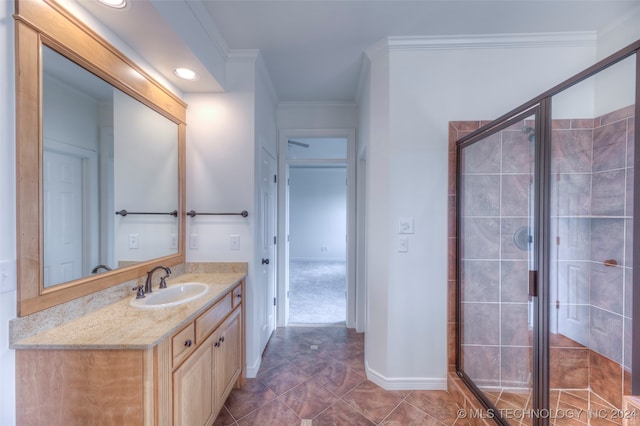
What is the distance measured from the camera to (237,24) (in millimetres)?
1890

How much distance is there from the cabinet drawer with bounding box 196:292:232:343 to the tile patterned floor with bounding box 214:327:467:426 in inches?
27.3

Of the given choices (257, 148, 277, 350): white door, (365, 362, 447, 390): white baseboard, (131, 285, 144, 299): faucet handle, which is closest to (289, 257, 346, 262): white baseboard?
(257, 148, 277, 350): white door

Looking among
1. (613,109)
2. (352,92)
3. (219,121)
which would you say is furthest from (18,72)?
(613,109)

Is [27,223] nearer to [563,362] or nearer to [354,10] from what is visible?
[354,10]

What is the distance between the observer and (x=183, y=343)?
126cm

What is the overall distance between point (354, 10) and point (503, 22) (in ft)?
3.54

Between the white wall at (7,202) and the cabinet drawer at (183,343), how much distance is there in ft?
1.77

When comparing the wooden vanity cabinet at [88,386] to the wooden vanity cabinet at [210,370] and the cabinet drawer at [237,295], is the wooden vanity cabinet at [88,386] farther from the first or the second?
the cabinet drawer at [237,295]

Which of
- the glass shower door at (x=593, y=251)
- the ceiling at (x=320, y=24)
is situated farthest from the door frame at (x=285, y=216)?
the glass shower door at (x=593, y=251)

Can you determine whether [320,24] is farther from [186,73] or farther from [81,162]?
[81,162]

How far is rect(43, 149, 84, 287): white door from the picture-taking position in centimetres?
115

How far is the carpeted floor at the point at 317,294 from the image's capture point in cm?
360

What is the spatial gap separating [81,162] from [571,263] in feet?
9.94

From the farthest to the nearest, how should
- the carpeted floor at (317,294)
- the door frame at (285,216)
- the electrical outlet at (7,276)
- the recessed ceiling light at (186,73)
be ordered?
the carpeted floor at (317,294)
the door frame at (285,216)
the recessed ceiling light at (186,73)
the electrical outlet at (7,276)
